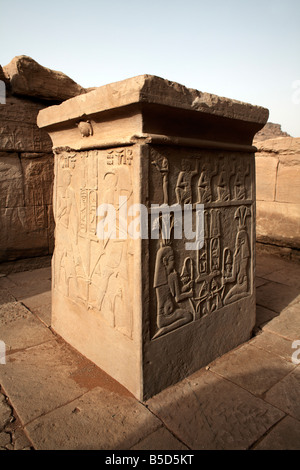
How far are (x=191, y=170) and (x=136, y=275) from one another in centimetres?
70

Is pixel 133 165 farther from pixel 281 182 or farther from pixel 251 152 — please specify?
pixel 281 182

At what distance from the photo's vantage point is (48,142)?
4461 mm

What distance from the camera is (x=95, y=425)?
5.50 ft

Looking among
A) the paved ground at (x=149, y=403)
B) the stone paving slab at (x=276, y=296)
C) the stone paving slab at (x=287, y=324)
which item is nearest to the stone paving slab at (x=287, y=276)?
the stone paving slab at (x=276, y=296)

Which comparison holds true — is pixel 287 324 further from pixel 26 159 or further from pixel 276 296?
pixel 26 159

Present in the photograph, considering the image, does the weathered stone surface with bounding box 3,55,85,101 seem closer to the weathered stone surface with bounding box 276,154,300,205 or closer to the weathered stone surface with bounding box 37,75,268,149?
the weathered stone surface with bounding box 37,75,268,149

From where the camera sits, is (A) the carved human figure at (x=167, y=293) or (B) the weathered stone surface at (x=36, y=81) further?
(B) the weathered stone surface at (x=36, y=81)

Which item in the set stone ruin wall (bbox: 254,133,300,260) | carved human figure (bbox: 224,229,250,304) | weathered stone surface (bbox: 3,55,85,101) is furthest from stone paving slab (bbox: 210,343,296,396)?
weathered stone surface (bbox: 3,55,85,101)

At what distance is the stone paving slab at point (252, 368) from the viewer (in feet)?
6.63

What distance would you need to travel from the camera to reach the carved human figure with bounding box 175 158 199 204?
1.94 metres

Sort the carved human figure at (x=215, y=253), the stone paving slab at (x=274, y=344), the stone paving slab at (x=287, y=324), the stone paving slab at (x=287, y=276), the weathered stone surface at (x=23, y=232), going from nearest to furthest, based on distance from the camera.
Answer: the carved human figure at (x=215, y=253) < the stone paving slab at (x=274, y=344) < the stone paving slab at (x=287, y=324) < the stone paving slab at (x=287, y=276) < the weathered stone surface at (x=23, y=232)

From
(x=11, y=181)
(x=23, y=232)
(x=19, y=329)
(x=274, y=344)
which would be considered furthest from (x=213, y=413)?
(x=11, y=181)

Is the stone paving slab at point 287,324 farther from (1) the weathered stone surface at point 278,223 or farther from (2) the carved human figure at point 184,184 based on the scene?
(1) the weathered stone surface at point 278,223

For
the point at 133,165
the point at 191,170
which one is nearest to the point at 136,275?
the point at 133,165
